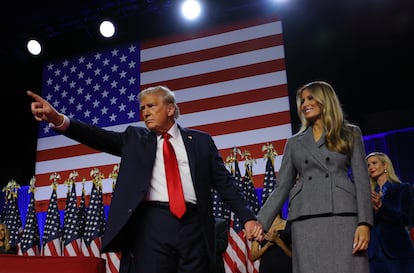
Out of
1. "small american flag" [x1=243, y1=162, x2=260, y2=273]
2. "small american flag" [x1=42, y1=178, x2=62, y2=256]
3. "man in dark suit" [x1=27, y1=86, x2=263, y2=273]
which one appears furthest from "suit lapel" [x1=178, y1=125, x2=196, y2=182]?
"small american flag" [x1=42, y1=178, x2=62, y2=256]

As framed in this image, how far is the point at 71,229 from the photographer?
5.95 metres

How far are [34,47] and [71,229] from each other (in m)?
2.69

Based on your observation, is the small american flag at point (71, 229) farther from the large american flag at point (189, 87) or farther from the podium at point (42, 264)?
the podium at point (42, 264)

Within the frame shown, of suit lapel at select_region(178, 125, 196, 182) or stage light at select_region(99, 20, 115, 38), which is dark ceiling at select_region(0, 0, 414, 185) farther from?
A: suit lapel at select_region(178, 125, 196, 182)

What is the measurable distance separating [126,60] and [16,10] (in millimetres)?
1617

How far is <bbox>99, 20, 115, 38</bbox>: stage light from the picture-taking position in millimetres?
6512

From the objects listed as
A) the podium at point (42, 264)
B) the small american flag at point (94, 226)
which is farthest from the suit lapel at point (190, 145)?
the small american flag at point (94, 226)

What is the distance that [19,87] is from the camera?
7.73m

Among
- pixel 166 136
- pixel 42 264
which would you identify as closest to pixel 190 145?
pixel 166 136

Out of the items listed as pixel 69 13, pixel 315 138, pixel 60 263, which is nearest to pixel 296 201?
pixel 315 138

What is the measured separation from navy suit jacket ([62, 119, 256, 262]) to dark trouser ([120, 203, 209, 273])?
44mm

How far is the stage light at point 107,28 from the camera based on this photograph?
6.51m

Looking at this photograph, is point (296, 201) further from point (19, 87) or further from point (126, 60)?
point (19, 87)

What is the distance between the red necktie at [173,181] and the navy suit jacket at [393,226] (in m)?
1.51
